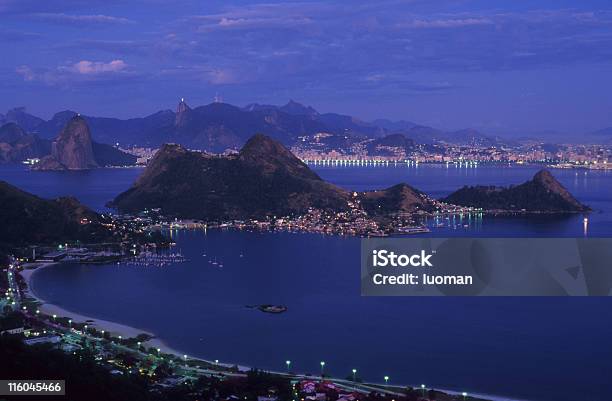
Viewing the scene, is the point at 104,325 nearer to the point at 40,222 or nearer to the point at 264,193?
the point at 40,222

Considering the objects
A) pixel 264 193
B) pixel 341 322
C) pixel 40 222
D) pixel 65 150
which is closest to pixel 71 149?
pixel 65 150

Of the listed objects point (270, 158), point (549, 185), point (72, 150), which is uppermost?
point (72, 150)

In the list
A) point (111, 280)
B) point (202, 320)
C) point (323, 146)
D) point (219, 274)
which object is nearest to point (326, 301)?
point (202, 320)

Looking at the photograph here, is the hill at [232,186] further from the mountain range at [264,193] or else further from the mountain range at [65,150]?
the mountain range at [65,150]

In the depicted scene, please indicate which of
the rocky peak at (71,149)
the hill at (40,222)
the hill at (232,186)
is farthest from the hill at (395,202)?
the rocky peak at (71,149)

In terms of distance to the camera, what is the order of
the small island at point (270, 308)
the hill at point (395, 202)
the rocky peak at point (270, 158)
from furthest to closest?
the rocky peak at point (270, 158) → the hill at point (395, 202) → the small island at point (270, 308)

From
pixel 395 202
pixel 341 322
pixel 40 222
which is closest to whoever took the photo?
pixel 341 322
